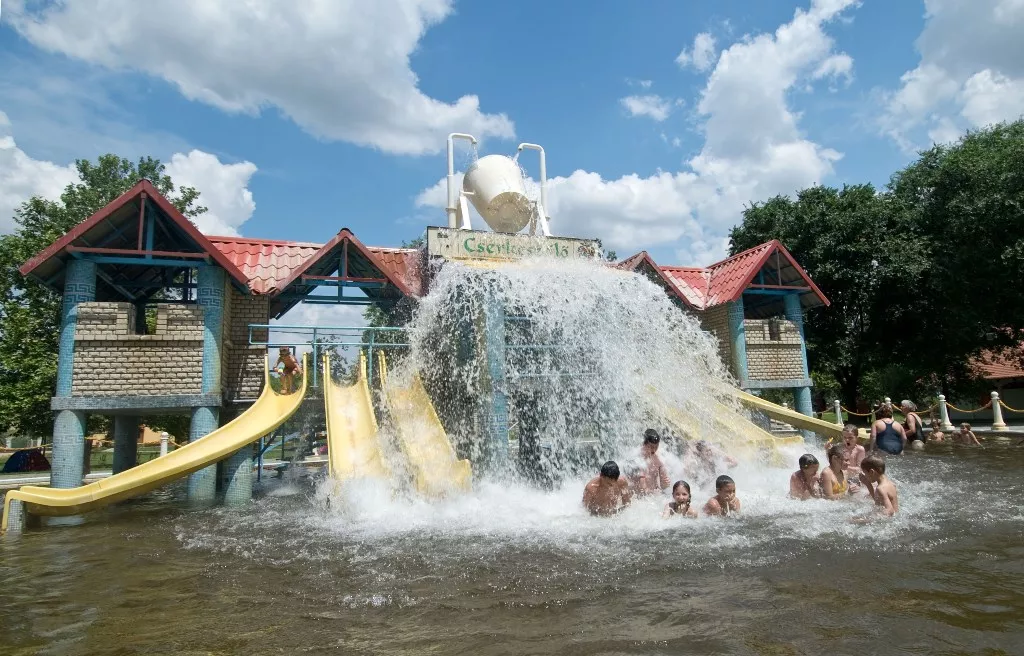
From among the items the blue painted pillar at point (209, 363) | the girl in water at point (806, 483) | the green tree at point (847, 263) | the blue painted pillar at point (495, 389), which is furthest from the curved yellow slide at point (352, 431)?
the green tree at point (847, 263)

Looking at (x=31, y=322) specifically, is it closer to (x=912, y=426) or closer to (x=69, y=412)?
(x=69, y=412)

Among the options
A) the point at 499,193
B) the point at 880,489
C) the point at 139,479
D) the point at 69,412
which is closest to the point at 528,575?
the point at 880,489

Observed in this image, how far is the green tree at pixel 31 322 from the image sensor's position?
18766 mm

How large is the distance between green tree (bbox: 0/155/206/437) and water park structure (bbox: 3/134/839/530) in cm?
728

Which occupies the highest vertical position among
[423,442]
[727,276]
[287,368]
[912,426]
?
[727,276]

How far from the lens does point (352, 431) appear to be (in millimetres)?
9906

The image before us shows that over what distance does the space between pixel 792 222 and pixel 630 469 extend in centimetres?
2078

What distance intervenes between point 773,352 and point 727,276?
222 cm

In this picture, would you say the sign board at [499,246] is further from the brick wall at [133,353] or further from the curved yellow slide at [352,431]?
the brick wall at [133,353]

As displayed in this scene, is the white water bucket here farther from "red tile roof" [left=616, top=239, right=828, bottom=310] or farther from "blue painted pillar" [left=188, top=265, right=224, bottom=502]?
Result: "blue painted pillar" [left=188, top=265, right=224, bottom=502]

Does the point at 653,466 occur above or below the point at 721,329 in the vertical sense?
below

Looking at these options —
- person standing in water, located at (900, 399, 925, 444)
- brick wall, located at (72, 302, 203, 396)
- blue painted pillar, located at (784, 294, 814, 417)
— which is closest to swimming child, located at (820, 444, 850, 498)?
person standing in water, located at (900, 399, 925, 444)

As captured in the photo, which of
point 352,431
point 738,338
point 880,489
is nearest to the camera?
point 880,489

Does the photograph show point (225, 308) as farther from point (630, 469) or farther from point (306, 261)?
point (630, 469)
